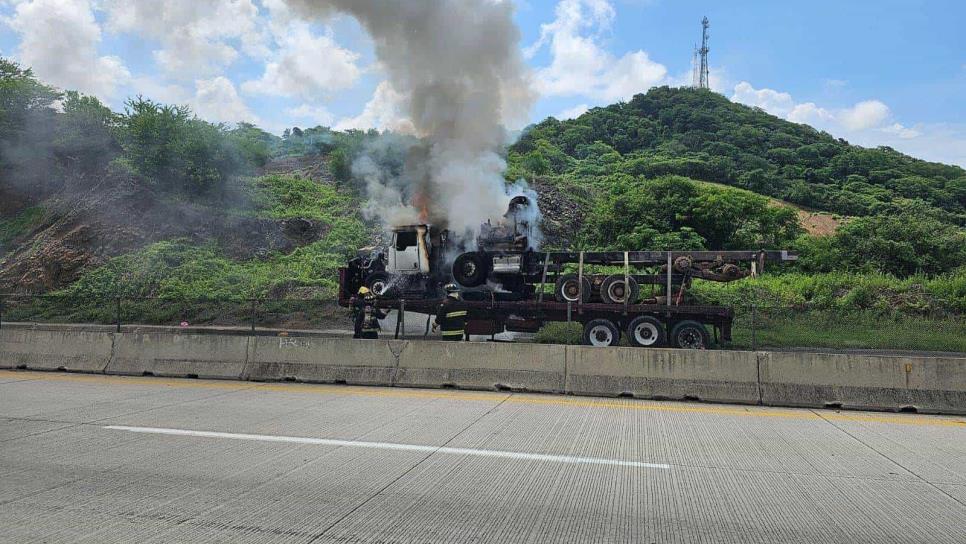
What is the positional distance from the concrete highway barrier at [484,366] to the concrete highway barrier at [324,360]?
33 cm

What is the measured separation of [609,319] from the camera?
1446 centimetres

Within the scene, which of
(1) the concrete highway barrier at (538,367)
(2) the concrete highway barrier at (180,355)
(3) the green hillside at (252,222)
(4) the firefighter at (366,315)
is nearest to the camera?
(1) the concrete highway barrier at (538,367)

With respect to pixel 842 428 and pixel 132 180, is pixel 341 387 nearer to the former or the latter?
pixel 842 428

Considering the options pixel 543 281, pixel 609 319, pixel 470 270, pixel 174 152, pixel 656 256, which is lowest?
pixel 609 319

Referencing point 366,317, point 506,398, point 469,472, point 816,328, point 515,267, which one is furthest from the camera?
point 366,317

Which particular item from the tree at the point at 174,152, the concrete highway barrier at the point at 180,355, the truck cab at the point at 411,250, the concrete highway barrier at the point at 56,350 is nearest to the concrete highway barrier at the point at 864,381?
the concrete highway barrier at the point at 180,355

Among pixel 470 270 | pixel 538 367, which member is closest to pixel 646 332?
pixel 470 270

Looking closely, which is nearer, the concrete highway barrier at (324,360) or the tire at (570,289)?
the concrete highway barrier at (324,360)

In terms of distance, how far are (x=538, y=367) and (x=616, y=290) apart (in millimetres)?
5670

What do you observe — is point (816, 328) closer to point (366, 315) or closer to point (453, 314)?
point (453, 314)

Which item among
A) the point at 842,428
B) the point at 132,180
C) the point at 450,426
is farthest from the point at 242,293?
the point at 842,428

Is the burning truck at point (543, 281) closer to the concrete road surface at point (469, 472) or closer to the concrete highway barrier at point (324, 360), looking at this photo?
the concrete highway barrier at point (324, 360)

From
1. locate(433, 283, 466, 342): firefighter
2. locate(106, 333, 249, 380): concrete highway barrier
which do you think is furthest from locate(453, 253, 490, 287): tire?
locate(106, 333, 249, 380): concrete highway barrier

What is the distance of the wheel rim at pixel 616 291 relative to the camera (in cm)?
1438
